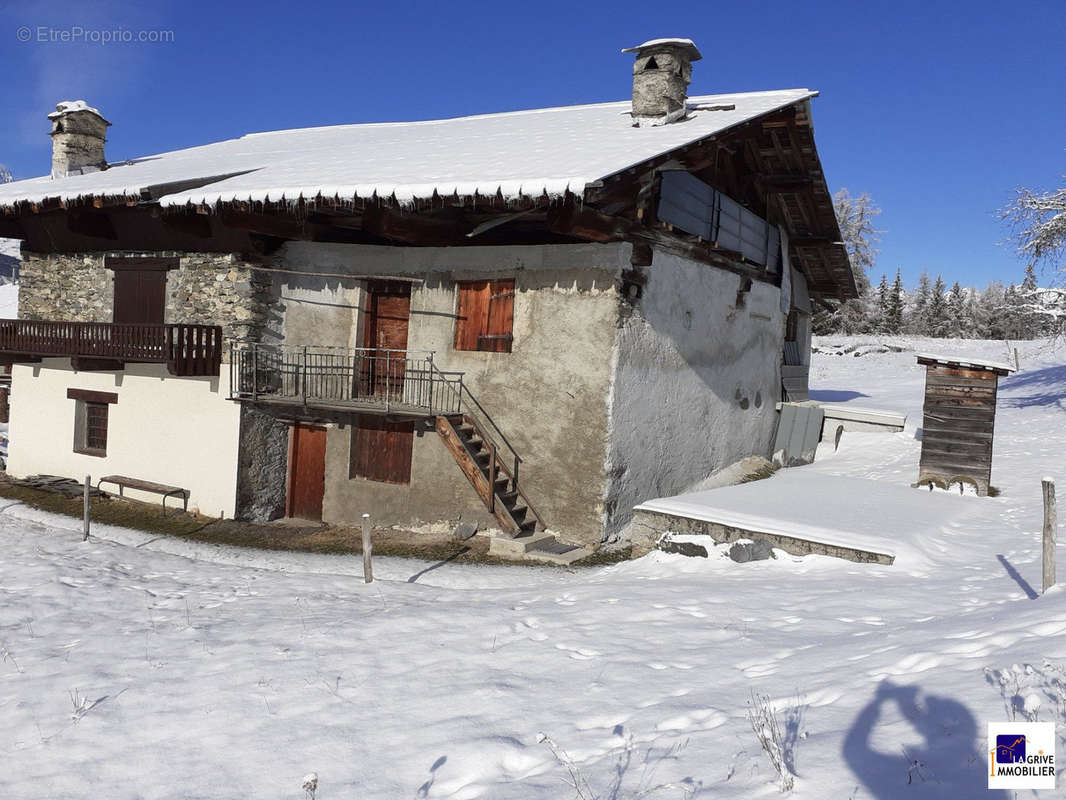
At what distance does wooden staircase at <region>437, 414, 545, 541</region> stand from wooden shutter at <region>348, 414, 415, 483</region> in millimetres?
1312

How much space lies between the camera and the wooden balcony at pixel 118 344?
42.4ft

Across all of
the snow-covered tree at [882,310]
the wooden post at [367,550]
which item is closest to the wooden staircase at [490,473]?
the wooden post at [367,550]

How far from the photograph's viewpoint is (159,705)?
580cm

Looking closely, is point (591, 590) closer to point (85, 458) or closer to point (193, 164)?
point (85, 458)

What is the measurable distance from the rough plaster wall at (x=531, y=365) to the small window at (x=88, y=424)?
5761 mm

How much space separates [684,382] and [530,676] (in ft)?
26.5

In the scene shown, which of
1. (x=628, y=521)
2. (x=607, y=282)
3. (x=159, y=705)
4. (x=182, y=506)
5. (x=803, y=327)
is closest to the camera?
(x=159, y=705)

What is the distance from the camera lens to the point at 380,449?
13.5 meters

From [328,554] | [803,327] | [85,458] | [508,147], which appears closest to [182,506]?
[85,458]

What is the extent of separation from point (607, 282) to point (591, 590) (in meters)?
4.66

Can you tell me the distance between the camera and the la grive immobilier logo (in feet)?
11.3

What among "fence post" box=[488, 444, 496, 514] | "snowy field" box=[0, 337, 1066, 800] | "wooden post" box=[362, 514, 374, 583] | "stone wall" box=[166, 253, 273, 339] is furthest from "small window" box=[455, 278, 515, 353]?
"wooden post" box=[362, 514, 374, 583]

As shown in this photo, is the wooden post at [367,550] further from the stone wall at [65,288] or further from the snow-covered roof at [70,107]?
the snow-covered roof at [70,107]

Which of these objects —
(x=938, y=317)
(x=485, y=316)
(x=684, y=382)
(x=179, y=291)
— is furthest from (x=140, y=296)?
(x=938, y=317)
